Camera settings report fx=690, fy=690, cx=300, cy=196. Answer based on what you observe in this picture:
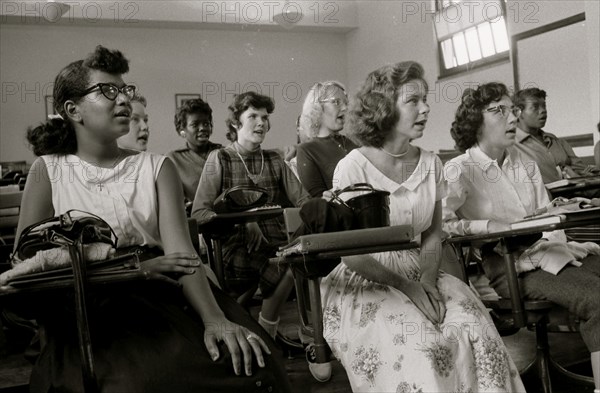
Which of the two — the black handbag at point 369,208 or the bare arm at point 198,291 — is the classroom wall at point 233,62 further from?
the bare arm at point 198,291

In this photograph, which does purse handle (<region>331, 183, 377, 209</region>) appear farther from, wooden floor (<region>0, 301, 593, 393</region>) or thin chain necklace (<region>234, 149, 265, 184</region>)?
thin chain necklace (<region>234, 149, 265, 184</region>)

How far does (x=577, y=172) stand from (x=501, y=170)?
286 cm

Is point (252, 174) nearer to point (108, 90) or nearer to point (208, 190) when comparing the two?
point (208, 190)

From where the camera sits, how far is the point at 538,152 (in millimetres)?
4836

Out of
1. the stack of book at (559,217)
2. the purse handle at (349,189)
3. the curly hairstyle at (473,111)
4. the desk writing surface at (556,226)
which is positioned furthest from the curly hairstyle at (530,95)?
the purse handle at (349,189)

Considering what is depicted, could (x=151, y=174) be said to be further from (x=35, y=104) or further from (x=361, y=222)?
(x=35, y=104)

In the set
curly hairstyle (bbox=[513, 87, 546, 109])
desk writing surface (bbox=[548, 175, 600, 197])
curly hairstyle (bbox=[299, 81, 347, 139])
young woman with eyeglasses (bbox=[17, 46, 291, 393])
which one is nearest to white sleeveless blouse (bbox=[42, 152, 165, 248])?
young woman with eyeglasses (bbox=[17, 46, 291, 393])

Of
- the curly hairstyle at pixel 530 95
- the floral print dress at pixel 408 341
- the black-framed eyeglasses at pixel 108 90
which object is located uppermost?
the curly hairstyle at pixel 530 95

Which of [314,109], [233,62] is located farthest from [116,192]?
[233,62]

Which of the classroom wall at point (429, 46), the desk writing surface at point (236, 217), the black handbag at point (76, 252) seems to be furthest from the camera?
the classroom wall at point (429, 46)

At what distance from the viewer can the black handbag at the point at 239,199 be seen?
3096 millimetres

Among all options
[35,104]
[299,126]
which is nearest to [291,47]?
[35,104]

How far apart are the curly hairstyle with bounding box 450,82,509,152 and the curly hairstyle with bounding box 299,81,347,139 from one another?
1022 mm

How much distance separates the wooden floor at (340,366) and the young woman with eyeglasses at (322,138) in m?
0.88
